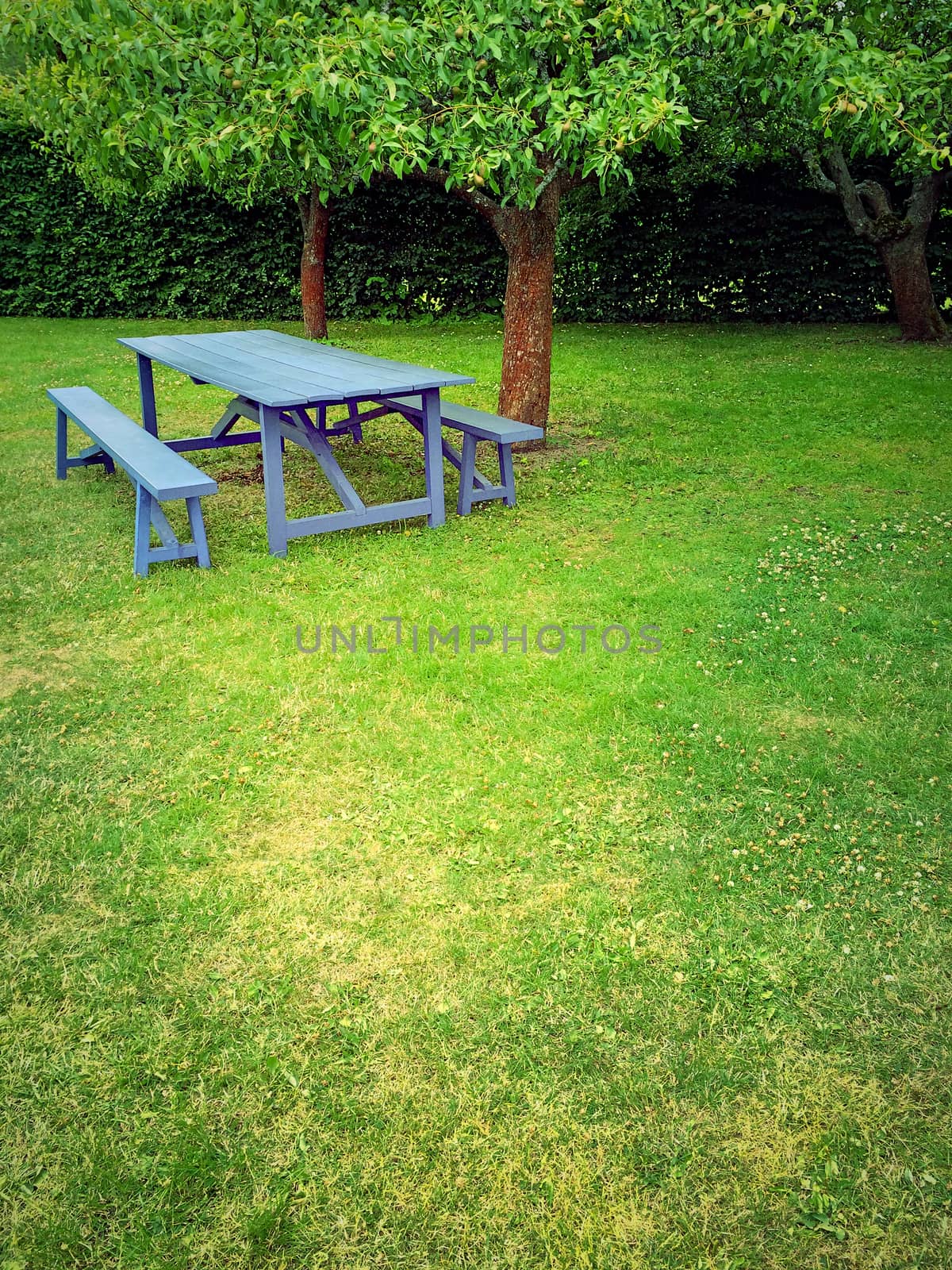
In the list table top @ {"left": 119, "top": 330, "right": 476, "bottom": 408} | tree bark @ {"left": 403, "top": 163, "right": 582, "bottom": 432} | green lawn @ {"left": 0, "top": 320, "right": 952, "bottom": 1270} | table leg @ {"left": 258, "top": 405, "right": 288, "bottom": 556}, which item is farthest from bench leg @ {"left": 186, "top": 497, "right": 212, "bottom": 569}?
tree bark @ {"left": 403, "top": 163, "right": 582, "bottom": 432}

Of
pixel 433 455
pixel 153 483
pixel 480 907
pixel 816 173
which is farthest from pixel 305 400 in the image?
pixel 816 173

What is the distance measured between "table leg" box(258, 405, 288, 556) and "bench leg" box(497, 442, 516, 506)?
150cm

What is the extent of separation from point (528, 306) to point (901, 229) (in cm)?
706

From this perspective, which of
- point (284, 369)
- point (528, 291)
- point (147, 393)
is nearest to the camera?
point (284, 369)

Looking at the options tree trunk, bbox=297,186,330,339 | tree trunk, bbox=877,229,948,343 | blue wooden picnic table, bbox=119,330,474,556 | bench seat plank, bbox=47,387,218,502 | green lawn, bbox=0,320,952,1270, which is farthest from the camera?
tree trunk, bbox=297,186,330,339

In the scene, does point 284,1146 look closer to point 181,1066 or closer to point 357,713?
point 181,1066

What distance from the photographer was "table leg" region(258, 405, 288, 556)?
5.49 metres

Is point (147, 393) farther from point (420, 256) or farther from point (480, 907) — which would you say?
point (420, 256)

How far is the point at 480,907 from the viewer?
3.03m

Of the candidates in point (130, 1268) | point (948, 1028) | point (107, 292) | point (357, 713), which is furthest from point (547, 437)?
point (107, 292)

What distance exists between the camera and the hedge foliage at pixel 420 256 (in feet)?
46.5

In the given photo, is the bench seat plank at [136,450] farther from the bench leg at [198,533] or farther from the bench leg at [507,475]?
the bench leg at [507,475]

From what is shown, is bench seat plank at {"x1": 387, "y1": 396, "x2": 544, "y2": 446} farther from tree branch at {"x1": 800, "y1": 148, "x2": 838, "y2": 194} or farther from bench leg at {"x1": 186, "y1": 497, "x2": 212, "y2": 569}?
tree branch at {"x1": 800, "y1": 148, "x2": 838, "y2": 194}

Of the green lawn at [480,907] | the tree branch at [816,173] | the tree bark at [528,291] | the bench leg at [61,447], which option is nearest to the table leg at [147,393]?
the bench leg at [61,447]
